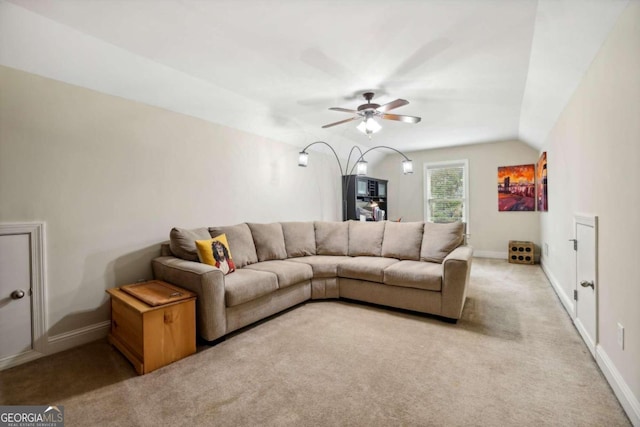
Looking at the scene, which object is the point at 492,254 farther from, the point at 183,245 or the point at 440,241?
the point at 183,245

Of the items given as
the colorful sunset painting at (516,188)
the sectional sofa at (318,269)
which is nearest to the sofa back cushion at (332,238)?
the sectional sofa at (318,269)

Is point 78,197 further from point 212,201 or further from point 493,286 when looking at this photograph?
point 493,286

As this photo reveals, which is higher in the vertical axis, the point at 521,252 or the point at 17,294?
the point at 17,294

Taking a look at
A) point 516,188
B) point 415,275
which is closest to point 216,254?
point 415,275

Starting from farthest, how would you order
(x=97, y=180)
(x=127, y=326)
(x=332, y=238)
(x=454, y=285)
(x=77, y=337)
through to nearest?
(x=332, y=238), (x=454, y=285), (x=97, y=180), (x=77, y=337), (x=127, y=326)

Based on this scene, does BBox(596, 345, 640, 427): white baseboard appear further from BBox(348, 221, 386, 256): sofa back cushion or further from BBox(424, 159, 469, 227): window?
BBox(424, 159, 469, 227): window

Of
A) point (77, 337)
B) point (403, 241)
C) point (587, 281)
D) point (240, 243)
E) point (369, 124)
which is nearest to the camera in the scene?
point (587, 281)

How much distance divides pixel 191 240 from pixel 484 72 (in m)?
3.29

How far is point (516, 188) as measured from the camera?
5.81m

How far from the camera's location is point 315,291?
3.48 metres

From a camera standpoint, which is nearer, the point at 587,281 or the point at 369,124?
the point at 587,281

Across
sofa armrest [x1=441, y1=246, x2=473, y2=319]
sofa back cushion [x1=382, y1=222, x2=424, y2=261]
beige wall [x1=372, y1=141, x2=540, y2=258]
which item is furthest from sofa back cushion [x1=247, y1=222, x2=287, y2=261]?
beige wall [x1=372, y1=141, x2=540, y2=258]

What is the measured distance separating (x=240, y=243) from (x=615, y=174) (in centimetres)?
316

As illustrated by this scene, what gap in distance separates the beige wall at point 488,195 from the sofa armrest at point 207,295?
17.8 feet
